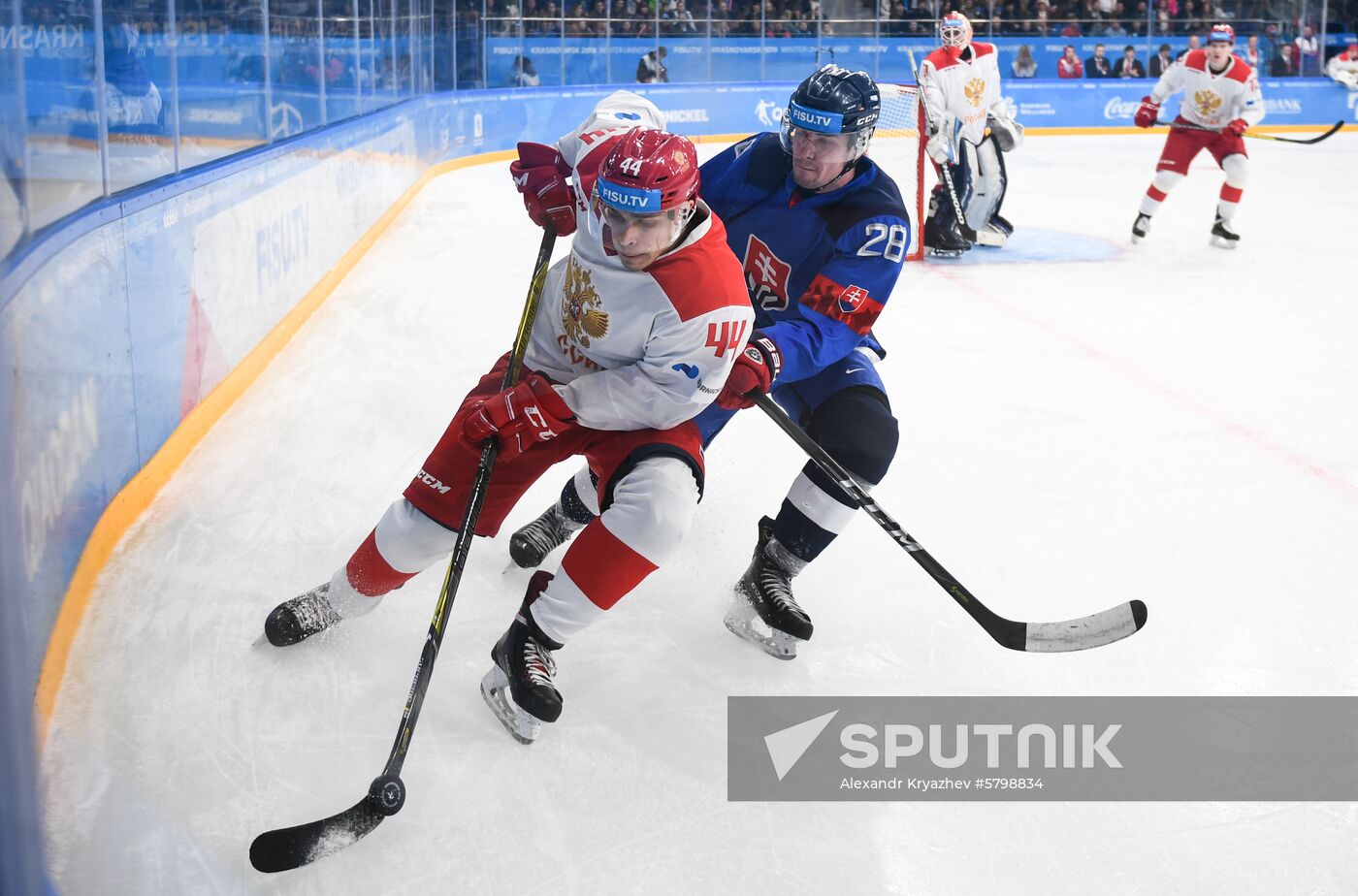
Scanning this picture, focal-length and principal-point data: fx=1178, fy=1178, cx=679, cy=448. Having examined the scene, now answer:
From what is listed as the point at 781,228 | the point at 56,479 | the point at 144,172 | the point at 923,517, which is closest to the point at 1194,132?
the point at 923,517

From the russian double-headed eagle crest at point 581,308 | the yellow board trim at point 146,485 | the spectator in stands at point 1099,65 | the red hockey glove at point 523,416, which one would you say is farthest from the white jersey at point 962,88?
the spectator in stands at point 1099,65

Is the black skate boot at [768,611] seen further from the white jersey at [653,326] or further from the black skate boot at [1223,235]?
the black skate boot at [1223,235]

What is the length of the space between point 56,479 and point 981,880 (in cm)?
178

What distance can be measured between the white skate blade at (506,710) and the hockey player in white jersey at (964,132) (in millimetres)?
4940

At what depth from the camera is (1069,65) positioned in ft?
44.0

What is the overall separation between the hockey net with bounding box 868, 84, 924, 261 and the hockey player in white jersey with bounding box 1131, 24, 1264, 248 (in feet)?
4.29

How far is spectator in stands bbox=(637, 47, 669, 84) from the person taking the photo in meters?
11.8

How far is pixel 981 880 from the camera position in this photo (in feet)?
5.51

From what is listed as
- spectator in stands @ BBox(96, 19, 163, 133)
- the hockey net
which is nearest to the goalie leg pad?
the hockey net

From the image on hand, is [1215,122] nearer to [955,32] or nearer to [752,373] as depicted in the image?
[955,32]

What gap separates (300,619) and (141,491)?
2.74ft

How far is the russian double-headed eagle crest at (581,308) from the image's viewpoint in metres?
1.99

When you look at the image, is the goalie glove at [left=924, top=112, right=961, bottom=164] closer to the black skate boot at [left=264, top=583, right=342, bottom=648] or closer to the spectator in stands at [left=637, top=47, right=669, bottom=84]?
the black skate boot at [left=264, top=583, right=342, bottom=648]

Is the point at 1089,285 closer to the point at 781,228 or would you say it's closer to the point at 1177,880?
the point at 781,228
